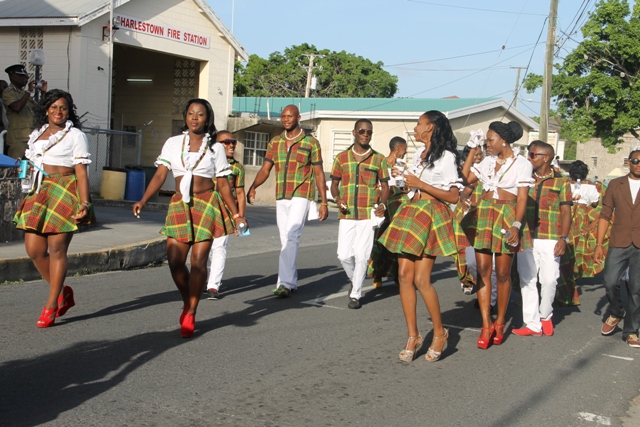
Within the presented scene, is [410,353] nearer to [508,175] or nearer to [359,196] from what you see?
[508,175]

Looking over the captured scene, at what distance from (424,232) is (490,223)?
1053 millimetres

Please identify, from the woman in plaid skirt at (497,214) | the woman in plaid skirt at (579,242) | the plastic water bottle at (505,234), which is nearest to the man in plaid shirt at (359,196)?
the woman in plaid skirt at (497,214)

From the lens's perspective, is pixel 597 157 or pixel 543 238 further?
pixel 597 157

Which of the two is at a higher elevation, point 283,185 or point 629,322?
point 283,185

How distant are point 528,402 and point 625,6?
2653cm

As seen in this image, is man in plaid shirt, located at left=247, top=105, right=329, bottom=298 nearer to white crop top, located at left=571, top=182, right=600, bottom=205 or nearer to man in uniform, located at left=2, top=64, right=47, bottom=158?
white crop top, located at left=571, top=182, right=600, bottom=205

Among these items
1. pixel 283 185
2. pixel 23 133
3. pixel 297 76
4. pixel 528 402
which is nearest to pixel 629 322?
pixel 528 402

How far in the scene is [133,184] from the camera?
1905 centimetres

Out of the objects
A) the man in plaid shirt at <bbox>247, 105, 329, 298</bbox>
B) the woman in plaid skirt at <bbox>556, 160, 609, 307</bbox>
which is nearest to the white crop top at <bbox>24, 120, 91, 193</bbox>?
the man in plaid shirt at <bbox>247, 105, 329, 298</bbox>

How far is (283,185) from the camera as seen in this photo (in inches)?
338

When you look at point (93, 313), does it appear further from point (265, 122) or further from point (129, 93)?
point (129, 93)

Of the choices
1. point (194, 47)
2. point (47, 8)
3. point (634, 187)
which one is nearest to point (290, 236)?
point (634, 187)

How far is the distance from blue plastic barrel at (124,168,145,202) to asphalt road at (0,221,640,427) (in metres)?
10.6

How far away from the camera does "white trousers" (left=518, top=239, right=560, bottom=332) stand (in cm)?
751
